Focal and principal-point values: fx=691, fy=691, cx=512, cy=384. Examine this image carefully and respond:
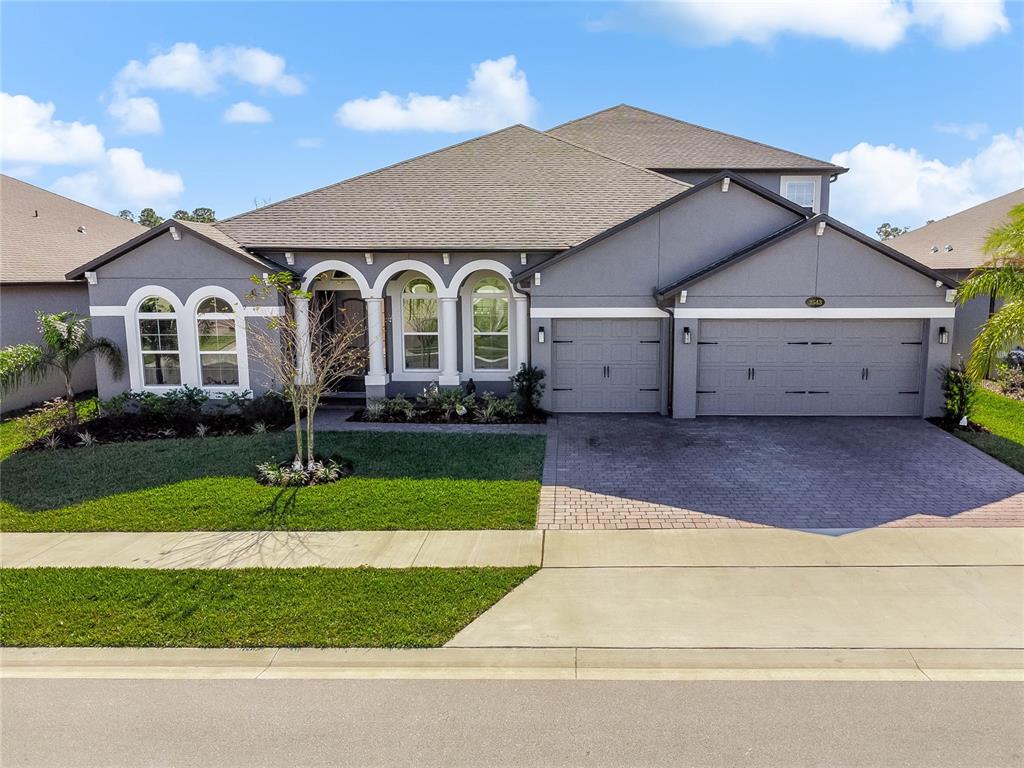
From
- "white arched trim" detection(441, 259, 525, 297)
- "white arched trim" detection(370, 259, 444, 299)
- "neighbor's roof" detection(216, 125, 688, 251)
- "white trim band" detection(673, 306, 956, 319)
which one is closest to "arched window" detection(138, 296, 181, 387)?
"neighbor's roof" detection(216, 125, 688, 251)

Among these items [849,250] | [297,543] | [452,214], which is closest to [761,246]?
[849,250]

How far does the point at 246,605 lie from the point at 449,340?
9.97 metres

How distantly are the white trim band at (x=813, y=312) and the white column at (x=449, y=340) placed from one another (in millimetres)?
5058

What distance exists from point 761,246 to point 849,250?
5.78 ft

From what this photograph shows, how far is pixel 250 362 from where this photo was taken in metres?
15.4

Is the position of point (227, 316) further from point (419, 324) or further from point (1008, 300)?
point (1008, 300)

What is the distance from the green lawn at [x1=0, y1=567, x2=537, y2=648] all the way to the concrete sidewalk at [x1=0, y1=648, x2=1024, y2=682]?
153mm

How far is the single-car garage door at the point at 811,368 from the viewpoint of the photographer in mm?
14336

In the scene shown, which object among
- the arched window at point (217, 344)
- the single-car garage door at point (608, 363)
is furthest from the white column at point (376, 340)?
the single-car garage door at point (608, 363)

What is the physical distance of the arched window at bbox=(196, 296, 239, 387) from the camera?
1536 cm

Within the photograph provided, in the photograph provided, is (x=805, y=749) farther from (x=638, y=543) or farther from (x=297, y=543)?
(x=297, y=543)

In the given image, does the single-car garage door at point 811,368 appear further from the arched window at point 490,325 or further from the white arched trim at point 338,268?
the white arched trim at point 338,268

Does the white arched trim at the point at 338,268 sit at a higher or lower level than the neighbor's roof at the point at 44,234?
lower

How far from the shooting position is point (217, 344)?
1555 cm
